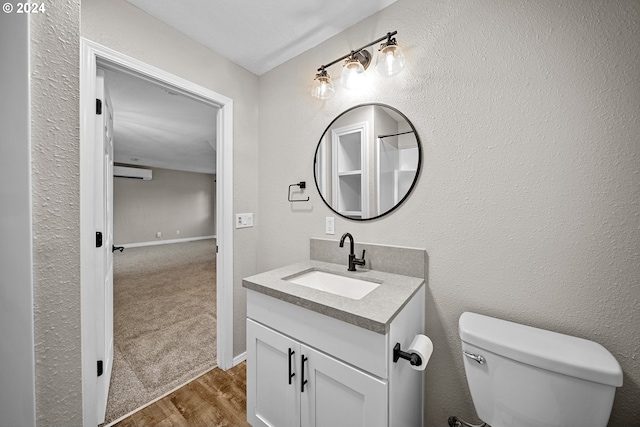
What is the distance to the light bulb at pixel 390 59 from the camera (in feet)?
3.96

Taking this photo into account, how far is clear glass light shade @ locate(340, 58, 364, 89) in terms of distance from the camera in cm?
133

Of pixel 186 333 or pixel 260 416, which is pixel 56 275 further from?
pixel 186 333

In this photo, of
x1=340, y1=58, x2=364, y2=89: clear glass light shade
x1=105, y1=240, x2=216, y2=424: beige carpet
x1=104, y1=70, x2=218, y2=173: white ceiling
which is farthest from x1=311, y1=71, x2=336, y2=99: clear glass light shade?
x1=105, y1=240, x2=216, y2=424: beige carpet

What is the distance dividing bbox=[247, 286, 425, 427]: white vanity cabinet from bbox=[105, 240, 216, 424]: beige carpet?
0.83 metres

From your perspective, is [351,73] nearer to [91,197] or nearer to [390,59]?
[390,59]

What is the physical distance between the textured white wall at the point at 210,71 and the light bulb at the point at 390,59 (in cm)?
114

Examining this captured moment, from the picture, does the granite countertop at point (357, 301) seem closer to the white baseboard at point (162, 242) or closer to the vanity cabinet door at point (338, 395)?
the vanity cabinet door at point (338, 395)

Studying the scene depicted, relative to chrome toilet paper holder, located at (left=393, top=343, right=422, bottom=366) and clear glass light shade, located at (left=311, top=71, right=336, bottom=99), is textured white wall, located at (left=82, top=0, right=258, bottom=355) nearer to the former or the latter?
clear glass light shade, located at (left=311, top=71, right=336, bottom=99)

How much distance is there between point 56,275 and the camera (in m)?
0.43

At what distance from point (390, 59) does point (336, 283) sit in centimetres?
125

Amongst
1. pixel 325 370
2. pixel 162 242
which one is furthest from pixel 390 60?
pixel 162 242

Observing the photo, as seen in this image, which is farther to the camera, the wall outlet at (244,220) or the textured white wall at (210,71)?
the wall outlet at (244,220)

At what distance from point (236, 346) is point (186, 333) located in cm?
70

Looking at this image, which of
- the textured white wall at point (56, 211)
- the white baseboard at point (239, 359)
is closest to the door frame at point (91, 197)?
the white baseboard at point (239, 359)
